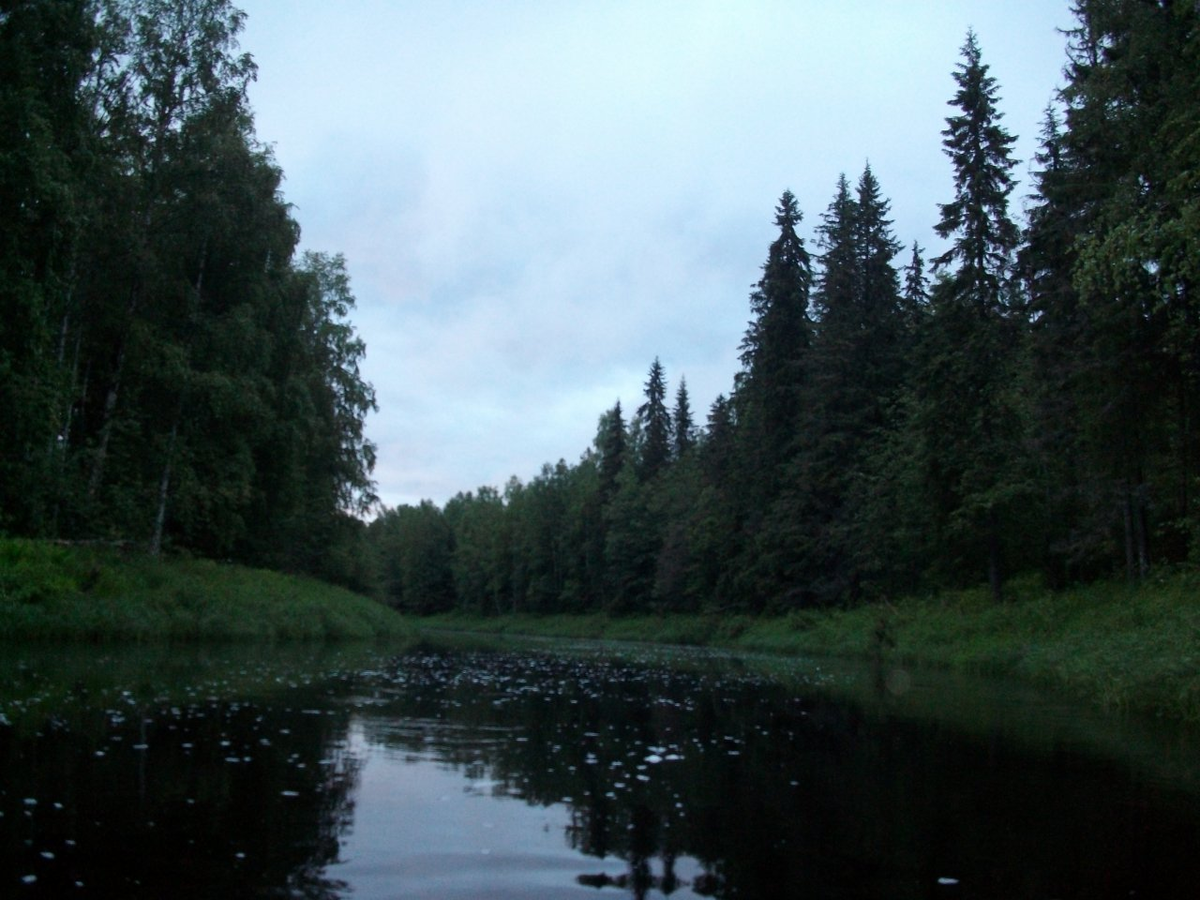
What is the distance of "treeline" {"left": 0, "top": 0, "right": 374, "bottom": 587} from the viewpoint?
69.4 feet

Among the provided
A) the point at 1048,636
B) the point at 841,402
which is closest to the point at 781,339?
the point at 841,402

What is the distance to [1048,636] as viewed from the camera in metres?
25.4

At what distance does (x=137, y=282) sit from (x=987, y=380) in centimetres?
2825

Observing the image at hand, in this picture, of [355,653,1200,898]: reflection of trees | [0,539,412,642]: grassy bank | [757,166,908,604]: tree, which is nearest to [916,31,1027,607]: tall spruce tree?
[757,166,908,604]: tree

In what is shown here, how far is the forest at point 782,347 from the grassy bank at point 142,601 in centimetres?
203

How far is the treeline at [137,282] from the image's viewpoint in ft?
69.4

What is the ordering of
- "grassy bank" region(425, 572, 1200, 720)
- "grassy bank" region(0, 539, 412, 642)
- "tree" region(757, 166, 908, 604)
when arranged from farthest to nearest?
"tree" region(757, 166, 908, 604), "grassy bank" region(0, 539, 412, 642), "grassy bank" region(425, 572, 1200, 720)

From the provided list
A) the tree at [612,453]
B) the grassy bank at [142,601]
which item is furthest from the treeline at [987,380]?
the grassy bank at [142,601]

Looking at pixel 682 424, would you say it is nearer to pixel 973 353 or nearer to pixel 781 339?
pixel 781 339

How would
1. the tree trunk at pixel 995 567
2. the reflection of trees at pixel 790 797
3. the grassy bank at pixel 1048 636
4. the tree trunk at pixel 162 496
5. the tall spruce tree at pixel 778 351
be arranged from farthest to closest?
the tall spruce tree at pixel 778 351 → the tree trunk at pixel 995 567 → the tree trunk at pixel 162 496 → the grassy bank at pixel 1048 636 → the reflection of trees at pixel 790 797

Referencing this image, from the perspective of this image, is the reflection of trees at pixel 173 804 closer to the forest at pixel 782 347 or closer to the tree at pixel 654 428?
the forest at pixel 782 347

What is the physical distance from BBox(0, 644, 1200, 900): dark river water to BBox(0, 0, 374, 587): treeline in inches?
404

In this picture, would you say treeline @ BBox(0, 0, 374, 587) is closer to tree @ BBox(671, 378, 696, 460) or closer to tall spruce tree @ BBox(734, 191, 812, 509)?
tall spruce tree @ BBox(734, 191, 812, 509)

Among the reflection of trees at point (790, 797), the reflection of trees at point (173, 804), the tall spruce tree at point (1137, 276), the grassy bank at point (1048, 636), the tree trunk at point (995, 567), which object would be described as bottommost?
the reflection of trees at point (790, 797)
